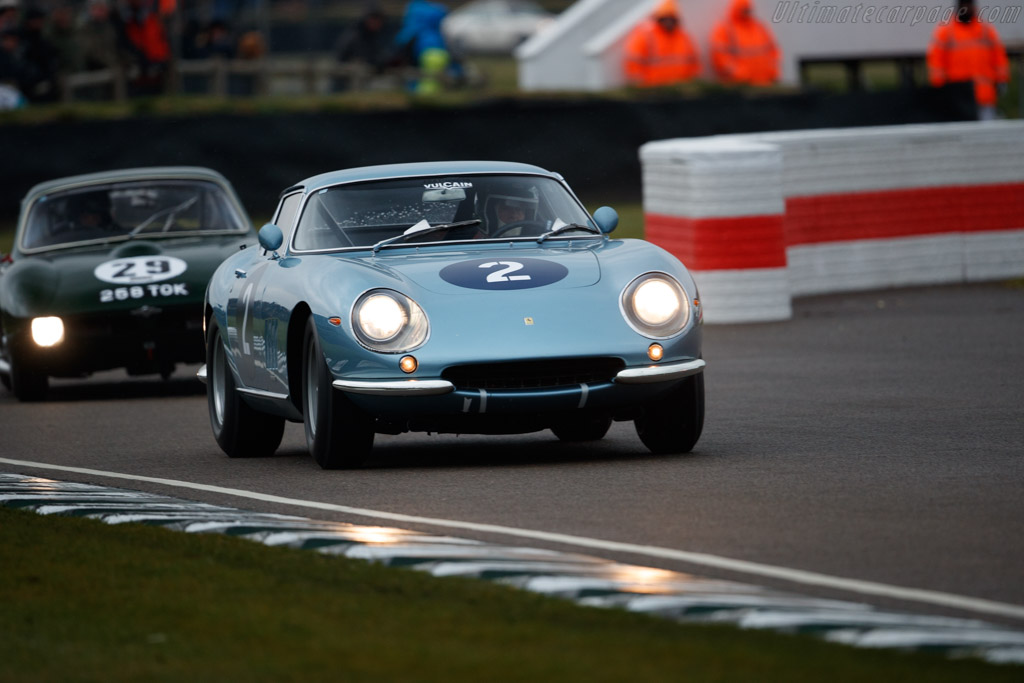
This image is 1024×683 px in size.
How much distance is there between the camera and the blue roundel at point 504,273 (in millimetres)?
8266

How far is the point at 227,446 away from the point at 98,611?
4.25 meters

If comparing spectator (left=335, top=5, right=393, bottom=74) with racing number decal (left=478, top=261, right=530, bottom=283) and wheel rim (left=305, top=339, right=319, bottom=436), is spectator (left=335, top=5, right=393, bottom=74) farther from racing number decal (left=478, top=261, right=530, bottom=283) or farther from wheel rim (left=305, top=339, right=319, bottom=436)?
racing number decal (left=478, top=261, right=530, bottom=283)

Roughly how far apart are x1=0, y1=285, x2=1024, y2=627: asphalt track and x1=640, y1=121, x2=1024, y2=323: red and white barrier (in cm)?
203

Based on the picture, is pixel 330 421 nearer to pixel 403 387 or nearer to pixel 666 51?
pixel 403 387

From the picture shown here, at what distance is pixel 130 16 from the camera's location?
2641 centimetres

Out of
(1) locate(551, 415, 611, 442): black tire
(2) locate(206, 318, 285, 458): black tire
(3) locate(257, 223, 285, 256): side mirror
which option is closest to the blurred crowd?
(2) locate(206, 318, 285, 458): black tire

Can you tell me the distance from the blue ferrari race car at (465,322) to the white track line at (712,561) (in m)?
0.72

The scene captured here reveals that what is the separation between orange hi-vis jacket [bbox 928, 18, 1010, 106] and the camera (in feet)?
86.9

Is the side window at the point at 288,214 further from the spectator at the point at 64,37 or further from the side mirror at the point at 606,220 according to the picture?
the spectator at the point at 64,37

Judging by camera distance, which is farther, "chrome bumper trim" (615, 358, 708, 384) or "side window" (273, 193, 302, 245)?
"side window" (273, 193, 302, 245)

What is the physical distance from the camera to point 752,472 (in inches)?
311

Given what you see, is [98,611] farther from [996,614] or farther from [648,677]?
[996,614]

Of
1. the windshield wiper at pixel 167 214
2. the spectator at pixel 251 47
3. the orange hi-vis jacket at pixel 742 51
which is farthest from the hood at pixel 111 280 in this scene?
the spectator at pixel 251 47

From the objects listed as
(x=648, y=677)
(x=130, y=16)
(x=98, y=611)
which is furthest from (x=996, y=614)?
(x=130, y=16)
